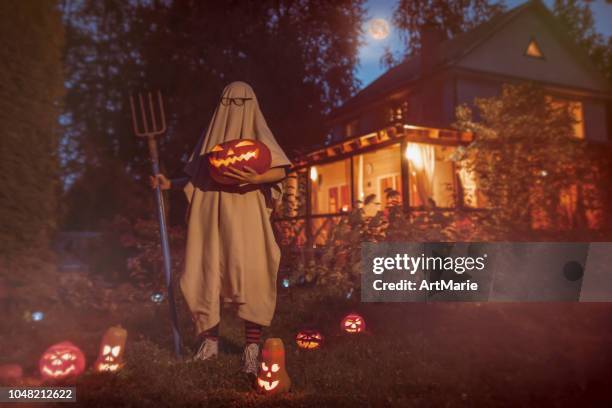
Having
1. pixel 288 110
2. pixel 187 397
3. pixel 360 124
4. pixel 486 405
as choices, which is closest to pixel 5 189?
pixel 187 397

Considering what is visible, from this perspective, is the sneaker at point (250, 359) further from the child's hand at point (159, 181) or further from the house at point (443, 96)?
the house at point (443, 96)

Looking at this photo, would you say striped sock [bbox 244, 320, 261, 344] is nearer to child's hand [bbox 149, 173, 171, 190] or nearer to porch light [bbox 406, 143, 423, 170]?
child's hand [bbox 149, 173, 171, 190]

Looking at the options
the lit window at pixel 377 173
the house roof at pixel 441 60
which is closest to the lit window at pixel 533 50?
the house roof at pixel 441 60

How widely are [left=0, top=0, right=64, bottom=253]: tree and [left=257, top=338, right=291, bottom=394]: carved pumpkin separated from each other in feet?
13.0

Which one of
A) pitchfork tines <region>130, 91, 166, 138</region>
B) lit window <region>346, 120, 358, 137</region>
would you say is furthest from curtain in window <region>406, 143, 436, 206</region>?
pitchfork tines <region>130, 91, 166, 138</region>

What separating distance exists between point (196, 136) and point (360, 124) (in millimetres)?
7459

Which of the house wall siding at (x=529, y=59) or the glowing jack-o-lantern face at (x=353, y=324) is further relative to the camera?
the house wall siding at (x=529, y=59)

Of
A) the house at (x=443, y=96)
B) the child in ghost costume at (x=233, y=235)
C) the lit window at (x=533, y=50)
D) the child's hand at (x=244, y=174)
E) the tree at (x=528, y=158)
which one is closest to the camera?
the child's hand at (x=244, y=174)

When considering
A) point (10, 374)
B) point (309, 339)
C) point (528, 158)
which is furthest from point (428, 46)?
point (10, 374)

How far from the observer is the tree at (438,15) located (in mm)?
24172

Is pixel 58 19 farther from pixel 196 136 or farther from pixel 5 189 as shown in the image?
pixel 196 136

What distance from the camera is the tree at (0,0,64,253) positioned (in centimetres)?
542

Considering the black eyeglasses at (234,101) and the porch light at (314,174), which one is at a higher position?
the porch light at (314,174)

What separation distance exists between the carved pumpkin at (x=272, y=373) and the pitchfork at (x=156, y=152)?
1.10 meters
